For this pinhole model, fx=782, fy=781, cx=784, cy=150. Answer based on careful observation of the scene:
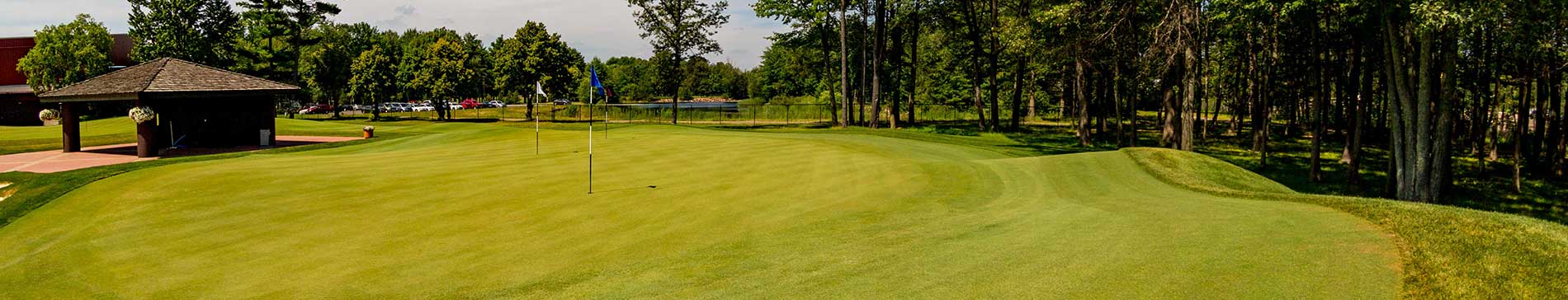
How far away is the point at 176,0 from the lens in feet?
203

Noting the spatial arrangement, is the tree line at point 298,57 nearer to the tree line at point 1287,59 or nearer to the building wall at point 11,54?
the building wall at point 11,54

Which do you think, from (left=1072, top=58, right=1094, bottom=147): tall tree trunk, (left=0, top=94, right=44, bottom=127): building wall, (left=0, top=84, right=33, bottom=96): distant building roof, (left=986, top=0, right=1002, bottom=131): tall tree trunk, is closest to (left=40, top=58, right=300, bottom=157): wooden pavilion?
(left=986, top=0, right=1002, bottom=131): tall tree trunk

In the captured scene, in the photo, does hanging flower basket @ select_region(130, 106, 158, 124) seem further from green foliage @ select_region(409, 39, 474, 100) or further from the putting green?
green foliage @ select_region(409, 39, 474, 100)

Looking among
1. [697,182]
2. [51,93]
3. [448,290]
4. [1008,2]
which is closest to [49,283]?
[448,290]

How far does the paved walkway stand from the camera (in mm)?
25516

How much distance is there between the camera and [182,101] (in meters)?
33.3

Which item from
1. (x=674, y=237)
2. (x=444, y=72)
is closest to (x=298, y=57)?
(x=444, y=72)

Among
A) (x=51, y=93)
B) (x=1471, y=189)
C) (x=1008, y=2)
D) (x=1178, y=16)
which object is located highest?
(x=1008, y=2)

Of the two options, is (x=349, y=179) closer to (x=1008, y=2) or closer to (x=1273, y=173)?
(x=1273, y=173)

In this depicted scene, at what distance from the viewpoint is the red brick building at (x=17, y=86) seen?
62000mm

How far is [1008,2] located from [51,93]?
46307 millimetres

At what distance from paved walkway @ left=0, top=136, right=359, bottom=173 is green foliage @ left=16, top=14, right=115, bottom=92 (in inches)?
1306

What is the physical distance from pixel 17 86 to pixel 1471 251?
89.0 m

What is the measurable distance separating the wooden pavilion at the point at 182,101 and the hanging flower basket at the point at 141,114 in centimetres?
48
